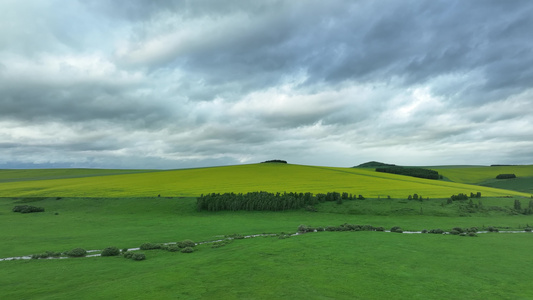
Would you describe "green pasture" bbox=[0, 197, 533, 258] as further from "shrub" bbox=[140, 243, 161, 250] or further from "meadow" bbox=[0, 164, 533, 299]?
"shrub" bbox=[140, 243, 161, 250]

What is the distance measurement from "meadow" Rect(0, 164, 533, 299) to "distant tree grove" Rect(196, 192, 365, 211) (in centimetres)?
229

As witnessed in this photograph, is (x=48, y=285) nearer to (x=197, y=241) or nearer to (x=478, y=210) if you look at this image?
(x=197, y=241)

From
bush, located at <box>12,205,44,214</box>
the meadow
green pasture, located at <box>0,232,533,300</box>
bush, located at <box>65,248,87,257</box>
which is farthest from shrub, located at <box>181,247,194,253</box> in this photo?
bush, located at <box>12,205,44,214</box>

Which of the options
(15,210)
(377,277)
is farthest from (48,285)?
(15,210)

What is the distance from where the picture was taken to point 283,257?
85.2 ft

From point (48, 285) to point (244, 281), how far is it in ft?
44.6

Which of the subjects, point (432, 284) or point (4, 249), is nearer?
point (432, 284)

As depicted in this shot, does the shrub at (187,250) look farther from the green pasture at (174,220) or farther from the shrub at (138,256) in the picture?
the green pasture at (174,220)

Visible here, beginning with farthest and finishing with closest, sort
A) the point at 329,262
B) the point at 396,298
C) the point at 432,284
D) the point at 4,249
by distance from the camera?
the point at 4,249, the point at 329,262, the point at 432,284, the point at 396,298

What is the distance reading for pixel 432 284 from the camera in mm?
19062

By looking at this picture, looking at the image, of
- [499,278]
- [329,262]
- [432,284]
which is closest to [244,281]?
[329,262]

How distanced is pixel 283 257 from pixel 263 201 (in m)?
41.4

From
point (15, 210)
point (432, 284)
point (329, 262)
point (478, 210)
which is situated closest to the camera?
point (432, 284)

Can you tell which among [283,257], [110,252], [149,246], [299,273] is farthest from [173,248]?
[299,273]
